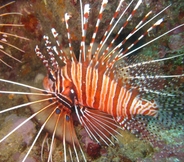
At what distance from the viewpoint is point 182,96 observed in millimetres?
2559

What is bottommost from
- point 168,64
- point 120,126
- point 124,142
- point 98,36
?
point 124,142

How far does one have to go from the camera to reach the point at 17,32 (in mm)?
3822

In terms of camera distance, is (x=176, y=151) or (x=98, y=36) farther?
(x=98, y=36)

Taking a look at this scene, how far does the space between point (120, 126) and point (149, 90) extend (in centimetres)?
72

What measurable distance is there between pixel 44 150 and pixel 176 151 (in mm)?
1880

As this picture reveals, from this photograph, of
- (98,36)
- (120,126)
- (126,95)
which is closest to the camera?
(126,95)

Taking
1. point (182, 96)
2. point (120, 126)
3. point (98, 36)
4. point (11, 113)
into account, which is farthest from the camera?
point (98, 36)

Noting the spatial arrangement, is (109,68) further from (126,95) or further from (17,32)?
(17,32)

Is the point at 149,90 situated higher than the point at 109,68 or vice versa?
the point at 109,68

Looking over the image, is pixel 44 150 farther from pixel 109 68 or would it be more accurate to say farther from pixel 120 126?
pixel 109 68

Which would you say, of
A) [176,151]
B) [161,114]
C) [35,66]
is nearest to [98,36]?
[35,66]

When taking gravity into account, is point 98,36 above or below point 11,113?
above

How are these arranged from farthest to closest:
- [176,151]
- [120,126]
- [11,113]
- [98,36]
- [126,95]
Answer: [98,36], [11,113], [120,126], [126,95], [176,151]

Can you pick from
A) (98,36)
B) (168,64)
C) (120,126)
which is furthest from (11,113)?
(168,64)
